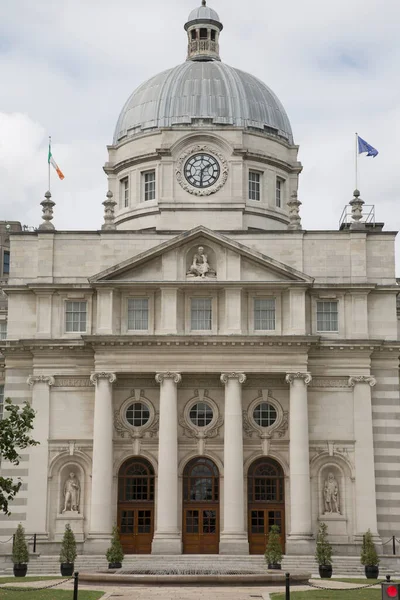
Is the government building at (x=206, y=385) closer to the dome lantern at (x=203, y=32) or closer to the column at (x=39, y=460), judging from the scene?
the column at (x=39, y=460)

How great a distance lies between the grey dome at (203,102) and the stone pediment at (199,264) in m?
12.6

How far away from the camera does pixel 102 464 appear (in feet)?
191

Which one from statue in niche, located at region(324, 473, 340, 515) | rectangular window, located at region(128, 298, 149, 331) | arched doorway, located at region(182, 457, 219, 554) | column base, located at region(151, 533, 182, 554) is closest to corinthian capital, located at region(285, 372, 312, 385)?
statue in niche, located at region(324, 473, 340, 515)

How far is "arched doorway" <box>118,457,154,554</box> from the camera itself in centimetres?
5934

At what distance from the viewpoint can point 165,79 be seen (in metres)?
74.8

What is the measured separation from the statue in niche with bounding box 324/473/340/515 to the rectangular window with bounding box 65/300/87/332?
15997 millimetres

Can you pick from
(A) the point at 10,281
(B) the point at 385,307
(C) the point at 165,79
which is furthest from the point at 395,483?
(C) the point at 165,79

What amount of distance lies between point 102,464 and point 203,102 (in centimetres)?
2630

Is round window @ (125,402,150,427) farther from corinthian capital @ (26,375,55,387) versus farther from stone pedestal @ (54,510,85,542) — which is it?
stone pedestal @ (54,510,85,542)

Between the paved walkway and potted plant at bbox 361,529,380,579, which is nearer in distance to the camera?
the paved walkway

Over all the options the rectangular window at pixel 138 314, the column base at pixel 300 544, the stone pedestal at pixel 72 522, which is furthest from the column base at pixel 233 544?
the rectangular window at pixel 138 314

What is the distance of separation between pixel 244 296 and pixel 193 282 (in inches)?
116

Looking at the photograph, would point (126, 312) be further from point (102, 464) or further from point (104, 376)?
point (102, 464)

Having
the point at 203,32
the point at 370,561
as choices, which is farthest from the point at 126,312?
the point at 203,32
